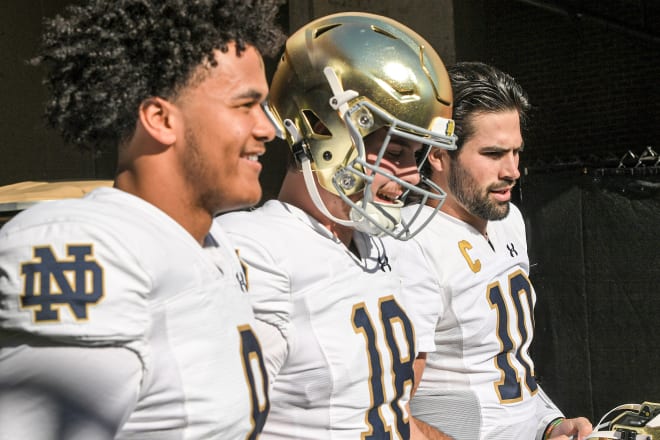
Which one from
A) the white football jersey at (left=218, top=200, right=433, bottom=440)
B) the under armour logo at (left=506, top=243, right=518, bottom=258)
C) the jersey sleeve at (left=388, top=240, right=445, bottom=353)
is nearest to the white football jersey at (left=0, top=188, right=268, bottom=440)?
the white football jersey at (left=218, top=200, right=433, bottom=440)

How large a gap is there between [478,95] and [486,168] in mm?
273

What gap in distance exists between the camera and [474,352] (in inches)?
125

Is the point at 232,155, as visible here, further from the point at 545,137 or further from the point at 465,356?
the point at 545,137

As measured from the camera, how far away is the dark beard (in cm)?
336

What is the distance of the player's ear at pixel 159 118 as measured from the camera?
5.91 ft

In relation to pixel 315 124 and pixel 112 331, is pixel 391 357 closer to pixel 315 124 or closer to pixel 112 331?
pixel 315 124

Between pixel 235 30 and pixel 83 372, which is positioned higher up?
pixel 235 30

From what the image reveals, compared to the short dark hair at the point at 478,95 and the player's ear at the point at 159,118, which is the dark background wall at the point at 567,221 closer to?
the short dark hair at the point at 478,95

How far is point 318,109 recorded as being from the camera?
101 inches

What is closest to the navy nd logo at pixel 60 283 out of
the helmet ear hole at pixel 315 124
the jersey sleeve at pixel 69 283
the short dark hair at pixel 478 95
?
the jersey sleeve at pixel 69 283

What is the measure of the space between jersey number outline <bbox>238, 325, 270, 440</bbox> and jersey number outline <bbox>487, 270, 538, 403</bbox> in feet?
4.94

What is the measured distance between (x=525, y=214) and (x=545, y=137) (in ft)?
14.6

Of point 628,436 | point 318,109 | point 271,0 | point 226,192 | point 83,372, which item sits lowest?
point 628,436

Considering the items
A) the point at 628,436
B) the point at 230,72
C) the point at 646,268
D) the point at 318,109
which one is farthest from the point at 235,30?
the point at 646,268
